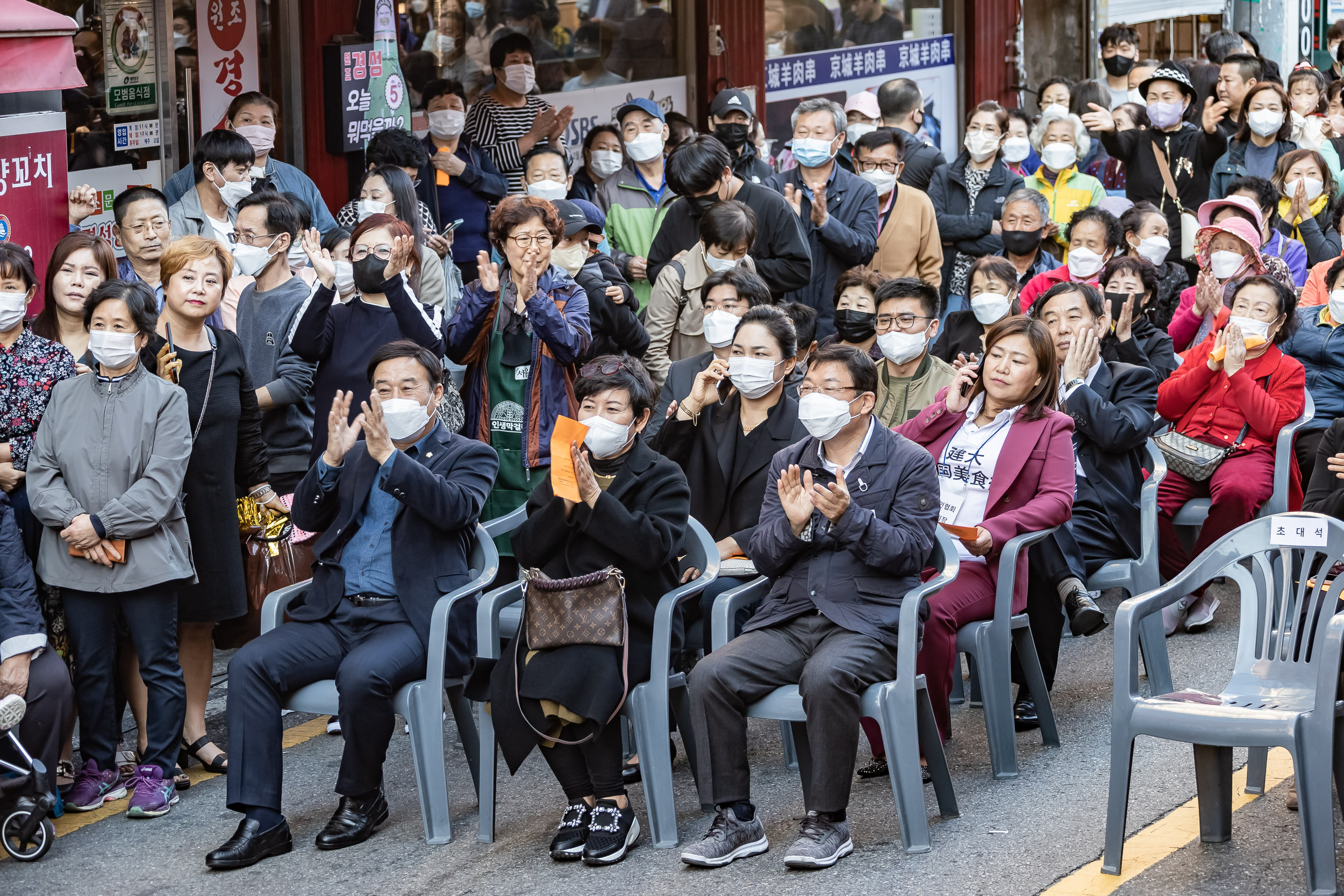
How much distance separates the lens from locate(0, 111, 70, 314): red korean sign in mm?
6121

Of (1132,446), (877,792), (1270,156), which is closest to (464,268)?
(1132,446)

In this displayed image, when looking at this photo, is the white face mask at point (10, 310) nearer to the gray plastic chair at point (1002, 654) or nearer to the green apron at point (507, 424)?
the green apron at point (507, 424)

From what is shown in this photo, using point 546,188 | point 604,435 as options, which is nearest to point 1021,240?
point 546,188

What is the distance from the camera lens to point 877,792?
512 cm

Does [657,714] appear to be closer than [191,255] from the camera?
Yes

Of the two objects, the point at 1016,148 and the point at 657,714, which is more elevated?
the point at 1016,148

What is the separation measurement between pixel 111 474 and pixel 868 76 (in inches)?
380

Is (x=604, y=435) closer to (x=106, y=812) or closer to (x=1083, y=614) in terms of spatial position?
(x=1083, y=614)

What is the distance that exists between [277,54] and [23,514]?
14.3ft

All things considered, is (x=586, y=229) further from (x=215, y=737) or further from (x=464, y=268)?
(x=215, y=737)

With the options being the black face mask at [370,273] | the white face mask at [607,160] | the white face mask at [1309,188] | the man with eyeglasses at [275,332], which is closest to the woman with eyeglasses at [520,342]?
the black face mask at [370,273]

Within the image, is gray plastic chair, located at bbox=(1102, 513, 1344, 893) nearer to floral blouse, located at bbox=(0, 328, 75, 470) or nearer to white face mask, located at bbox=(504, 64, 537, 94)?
floral blouse, located at bbox=(0, 328, 75, 470)

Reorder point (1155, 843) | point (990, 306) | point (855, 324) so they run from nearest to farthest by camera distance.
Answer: point (1155, 843) < point (855, 324) < point (990, 306)

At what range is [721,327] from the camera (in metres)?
6.22
